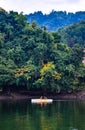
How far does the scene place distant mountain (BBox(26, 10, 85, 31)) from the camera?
180 m

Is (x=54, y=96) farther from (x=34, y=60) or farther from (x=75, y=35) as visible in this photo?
(x=75, y=35)

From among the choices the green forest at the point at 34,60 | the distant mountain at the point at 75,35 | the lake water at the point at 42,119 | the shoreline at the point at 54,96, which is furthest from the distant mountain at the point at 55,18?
the lake water at the point at 42,119

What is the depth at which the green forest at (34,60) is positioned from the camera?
73938 millimetres

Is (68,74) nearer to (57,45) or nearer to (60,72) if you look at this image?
(60,72)

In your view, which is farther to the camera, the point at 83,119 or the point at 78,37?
the point at 78,37

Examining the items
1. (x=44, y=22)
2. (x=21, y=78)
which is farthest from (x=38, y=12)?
(x=21, y=78)

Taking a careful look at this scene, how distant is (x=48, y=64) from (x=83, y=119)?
31.8 meters

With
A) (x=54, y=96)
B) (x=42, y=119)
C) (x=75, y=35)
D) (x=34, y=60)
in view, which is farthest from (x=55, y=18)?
(x=42, y=119)

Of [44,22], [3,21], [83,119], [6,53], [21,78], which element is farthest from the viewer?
[44,22]

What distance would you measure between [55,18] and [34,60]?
105657 mm

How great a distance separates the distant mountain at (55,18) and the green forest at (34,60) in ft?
306

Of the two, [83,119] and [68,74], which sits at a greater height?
[68,74]

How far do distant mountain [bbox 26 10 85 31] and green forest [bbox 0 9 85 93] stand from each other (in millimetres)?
93142

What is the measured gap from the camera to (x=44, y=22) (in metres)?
184
